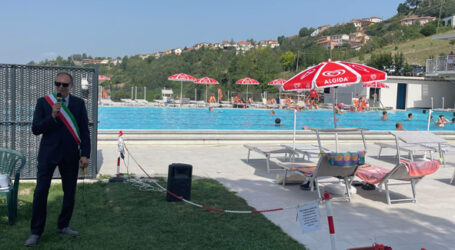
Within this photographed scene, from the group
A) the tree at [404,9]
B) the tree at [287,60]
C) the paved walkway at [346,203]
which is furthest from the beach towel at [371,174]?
the tree at [404,9]

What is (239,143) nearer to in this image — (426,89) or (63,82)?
(63,82)

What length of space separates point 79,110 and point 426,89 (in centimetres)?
3882

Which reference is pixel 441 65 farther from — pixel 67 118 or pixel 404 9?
pixel 404 9

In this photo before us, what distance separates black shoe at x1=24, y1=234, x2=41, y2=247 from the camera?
12.8 feet

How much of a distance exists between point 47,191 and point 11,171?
1164 mm

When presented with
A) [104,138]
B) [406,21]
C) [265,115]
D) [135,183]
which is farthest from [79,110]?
[406,21]

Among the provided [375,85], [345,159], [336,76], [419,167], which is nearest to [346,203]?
[345,159]

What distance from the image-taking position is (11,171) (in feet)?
15.8

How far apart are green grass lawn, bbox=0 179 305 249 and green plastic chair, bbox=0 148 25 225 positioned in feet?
0.55

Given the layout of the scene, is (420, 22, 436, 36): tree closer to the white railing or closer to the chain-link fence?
the white railing

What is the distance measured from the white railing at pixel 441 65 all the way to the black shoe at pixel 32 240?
1443 inches

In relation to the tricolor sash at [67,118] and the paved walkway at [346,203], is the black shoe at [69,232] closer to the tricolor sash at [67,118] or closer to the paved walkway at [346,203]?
the tricolor sash at [67,118]

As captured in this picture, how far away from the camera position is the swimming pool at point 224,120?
809 inches

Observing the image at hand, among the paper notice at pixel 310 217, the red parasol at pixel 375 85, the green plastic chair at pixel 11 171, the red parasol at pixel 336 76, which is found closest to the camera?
the paper notice at pixel 310 217
